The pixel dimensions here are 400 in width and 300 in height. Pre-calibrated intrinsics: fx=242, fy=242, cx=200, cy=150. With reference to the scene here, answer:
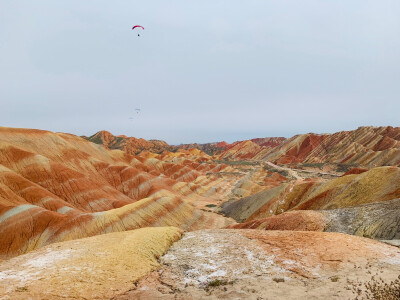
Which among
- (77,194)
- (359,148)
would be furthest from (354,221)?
(359,148)

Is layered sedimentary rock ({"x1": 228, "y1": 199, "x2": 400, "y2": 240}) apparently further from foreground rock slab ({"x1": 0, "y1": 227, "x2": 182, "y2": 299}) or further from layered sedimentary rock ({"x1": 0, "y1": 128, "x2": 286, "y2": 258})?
layered sedimentary rock ({"x1": 0, "y1": 128, "x2": 286, "y2": 258})

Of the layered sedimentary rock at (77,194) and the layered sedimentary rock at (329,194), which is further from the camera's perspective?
the layered sedimentary rock at (77,194)

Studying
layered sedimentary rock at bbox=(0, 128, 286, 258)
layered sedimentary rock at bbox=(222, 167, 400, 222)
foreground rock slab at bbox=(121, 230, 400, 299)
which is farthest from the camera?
layered sedimentary rock at bbox=(0, 128, 286, 258)

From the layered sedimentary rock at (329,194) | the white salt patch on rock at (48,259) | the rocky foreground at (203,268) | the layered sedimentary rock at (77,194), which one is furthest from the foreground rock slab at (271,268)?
the layered sedimentary rock at (77,194)

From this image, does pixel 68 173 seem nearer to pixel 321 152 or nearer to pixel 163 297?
pixel 163 297

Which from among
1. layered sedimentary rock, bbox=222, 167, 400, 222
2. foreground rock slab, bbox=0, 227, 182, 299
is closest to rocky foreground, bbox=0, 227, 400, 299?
foreground rock slab, bbox=0, 227, 182, 299

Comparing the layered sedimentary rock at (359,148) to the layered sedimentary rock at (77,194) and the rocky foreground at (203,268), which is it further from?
the rocky foreground at (203,268)
